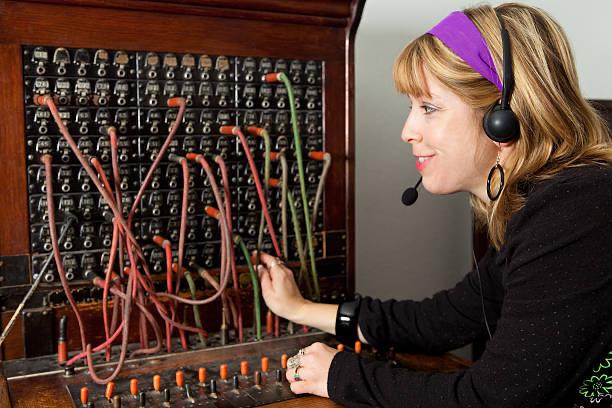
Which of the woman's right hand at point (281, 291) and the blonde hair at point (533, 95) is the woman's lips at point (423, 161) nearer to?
the blonde hair at point (533, 95)

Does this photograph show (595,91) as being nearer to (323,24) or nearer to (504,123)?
(323,24)

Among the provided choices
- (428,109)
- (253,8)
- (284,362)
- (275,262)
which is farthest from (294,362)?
(253,8)

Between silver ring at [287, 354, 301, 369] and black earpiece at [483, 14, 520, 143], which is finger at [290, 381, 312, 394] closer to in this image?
silver ring at [287, 354, 301, 369]

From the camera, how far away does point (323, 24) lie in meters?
1.50

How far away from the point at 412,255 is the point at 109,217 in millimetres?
1126

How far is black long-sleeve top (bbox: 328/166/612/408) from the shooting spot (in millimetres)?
971

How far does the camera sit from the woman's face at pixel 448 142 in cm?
115

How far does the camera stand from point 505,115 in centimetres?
106

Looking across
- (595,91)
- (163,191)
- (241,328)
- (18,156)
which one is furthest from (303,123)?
(595,91)

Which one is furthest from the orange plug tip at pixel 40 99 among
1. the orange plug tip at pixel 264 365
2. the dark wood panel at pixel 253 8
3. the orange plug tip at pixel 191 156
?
the orange plug tip at pixel 264 365

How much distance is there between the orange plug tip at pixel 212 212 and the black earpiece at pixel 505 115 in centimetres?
59

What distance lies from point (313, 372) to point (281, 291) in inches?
11.6

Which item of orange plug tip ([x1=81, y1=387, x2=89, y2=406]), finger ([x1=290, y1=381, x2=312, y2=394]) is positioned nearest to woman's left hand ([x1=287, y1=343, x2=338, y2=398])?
finger ([x1=290, y1=381, x2=312, y2=394])

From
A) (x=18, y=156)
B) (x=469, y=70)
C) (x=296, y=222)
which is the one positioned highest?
(x=469, y=70)
